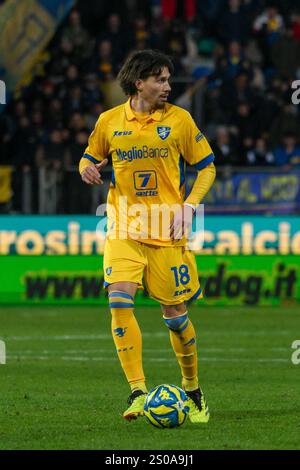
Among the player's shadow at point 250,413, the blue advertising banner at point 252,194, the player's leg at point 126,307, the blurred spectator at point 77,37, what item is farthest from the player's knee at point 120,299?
the blurred spectator at point 77,37

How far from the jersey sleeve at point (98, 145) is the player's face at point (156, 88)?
362 mm

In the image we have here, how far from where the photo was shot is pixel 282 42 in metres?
22.7

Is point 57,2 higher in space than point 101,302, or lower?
higher

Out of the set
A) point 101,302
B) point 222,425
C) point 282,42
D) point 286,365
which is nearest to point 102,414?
point 222,425

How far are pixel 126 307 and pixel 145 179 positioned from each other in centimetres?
88

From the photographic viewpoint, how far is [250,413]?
28.9 feet

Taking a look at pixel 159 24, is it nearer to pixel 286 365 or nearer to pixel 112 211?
pixel 286 365

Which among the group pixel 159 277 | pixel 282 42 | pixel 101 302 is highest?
pixel 282 42

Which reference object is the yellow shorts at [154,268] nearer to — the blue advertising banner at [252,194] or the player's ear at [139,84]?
the player's ear at [139,84]

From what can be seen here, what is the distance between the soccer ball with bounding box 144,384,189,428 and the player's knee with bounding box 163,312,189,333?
0.57m

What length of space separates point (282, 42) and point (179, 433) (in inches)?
618

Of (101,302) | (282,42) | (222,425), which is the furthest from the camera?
(282,42)

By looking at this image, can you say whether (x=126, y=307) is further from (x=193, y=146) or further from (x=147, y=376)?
(x=147, y=376)

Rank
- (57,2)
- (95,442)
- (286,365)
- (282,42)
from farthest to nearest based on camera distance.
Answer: (282,42), (57,2), (286,365), (95,442)
